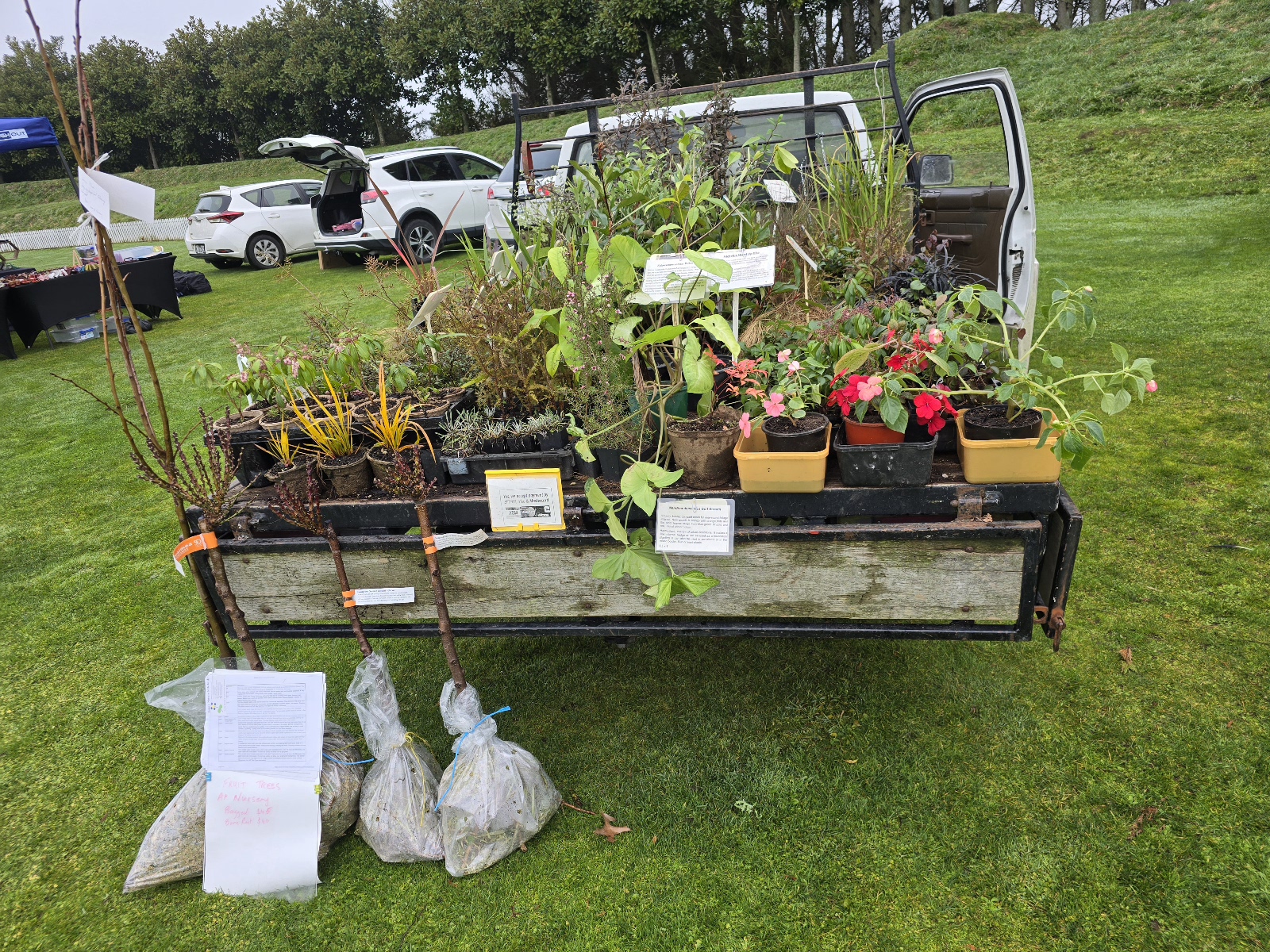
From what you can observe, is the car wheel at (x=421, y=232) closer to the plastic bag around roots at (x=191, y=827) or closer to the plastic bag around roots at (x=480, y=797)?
the plastic bag around roots at (x=191, y=827)

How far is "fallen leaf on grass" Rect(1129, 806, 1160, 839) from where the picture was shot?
5.48 feet

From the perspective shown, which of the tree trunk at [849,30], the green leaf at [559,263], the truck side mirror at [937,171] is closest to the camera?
the green leaf at [559,263]

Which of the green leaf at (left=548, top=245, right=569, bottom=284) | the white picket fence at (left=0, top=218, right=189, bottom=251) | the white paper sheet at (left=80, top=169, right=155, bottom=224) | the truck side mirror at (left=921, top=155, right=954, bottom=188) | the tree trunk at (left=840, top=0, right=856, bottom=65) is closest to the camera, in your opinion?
the white paper sheet at (left=80, top=169, right=155, bottom=224)

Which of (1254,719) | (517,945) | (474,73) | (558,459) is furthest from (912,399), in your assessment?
(474,73)

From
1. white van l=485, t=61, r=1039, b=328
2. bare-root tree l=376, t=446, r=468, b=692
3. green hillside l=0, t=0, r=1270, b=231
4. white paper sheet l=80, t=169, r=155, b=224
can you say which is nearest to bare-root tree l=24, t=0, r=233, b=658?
white paper sheet l=80, t=169, r=155, b=224

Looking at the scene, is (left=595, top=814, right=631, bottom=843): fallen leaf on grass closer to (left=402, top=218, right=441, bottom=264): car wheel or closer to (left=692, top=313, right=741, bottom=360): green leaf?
(left=692, top=313, right=741, bottom=360): green leaf

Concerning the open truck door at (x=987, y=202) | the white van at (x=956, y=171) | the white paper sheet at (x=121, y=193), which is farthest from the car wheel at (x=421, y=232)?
the white paper sheet at (x=121, y=193)

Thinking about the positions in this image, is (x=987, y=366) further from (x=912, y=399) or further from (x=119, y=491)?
(x=119, y=491)

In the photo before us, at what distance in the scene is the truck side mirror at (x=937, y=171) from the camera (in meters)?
3.30

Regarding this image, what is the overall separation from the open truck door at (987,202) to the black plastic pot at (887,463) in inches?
62.3

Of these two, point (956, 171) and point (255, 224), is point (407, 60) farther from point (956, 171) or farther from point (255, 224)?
point (956, 171)

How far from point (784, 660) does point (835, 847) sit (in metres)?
0.68

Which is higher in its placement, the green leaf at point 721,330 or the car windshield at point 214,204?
the car windshield at point 214,204

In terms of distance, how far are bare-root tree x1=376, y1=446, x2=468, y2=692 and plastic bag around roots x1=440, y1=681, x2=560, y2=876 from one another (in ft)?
0.29
